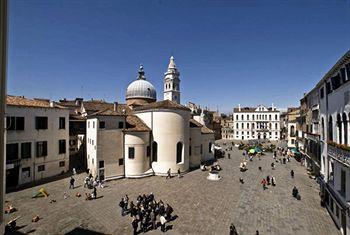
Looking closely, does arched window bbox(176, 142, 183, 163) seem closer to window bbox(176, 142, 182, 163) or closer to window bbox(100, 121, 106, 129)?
window bbox(176, 142, 182, 163)

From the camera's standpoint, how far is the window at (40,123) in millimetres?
24962

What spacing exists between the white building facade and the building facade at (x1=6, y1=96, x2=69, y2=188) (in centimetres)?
6908

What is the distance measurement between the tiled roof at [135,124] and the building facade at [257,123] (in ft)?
202

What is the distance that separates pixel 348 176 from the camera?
12.6 meters

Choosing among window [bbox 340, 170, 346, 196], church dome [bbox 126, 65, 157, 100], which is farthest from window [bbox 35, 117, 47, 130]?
window [bbox 340, 170, 346, 196]

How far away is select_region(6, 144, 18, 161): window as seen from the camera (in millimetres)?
22219

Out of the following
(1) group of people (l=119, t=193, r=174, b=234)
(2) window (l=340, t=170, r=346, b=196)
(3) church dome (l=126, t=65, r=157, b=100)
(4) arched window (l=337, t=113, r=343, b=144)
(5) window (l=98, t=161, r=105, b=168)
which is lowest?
(1) group of people (l=119, t=193, r=174, b=234)

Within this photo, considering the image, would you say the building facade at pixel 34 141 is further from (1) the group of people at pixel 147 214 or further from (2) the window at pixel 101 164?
(1) the group of people at pixel 147 214

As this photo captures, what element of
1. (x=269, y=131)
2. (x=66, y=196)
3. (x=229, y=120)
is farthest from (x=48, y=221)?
(x=229, y=120)

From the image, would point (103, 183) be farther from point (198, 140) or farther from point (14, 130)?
point (198, 140)

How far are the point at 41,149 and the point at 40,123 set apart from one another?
→ 121 inches

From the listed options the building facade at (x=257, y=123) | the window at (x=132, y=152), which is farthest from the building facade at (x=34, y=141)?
the building facade at (x=257, y=123)

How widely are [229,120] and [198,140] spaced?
6418 centimetres

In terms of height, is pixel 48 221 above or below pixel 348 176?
below
